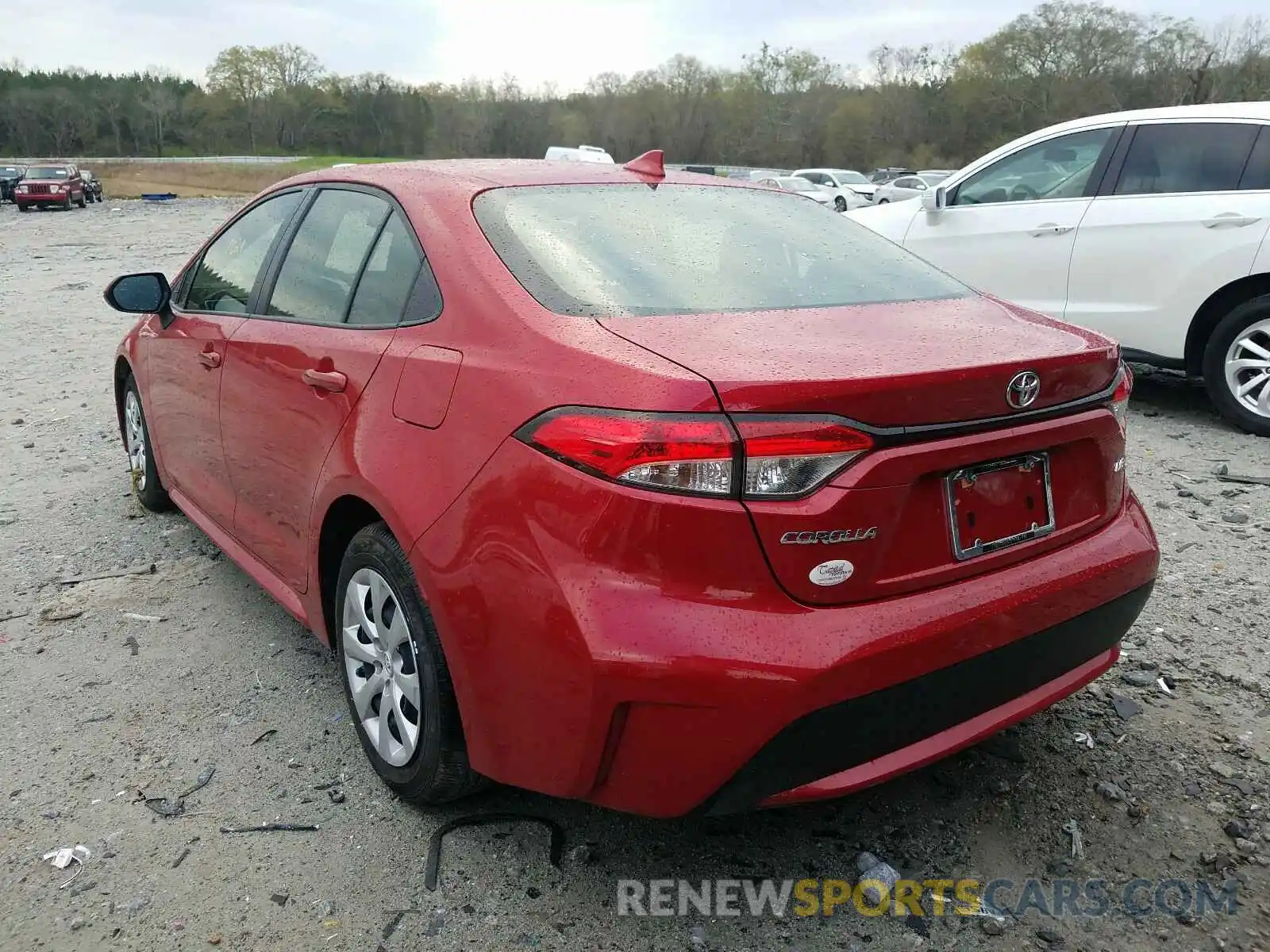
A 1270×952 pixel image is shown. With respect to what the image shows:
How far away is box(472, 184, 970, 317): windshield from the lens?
2.34 meters

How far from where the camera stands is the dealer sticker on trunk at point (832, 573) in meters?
1.90

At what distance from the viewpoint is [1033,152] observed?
661 cm

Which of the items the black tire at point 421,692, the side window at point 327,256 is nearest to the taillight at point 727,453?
the black tire at point 421,692

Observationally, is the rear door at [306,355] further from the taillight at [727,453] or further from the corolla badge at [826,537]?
the corolla badge at [826,537]

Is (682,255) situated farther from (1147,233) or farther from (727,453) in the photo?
(1147,233)

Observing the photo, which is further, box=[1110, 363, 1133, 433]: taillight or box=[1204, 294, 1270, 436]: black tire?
box=[1204, 294, 1270, 436]: black tire

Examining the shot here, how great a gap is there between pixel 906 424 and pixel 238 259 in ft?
8.83

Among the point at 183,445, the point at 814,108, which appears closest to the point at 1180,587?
the point at 183,445

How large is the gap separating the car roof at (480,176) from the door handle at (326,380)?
552mm

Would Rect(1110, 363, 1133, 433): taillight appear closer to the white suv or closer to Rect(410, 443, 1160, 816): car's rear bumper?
Rect(410, 443, 1160, 816): car's rear bumper

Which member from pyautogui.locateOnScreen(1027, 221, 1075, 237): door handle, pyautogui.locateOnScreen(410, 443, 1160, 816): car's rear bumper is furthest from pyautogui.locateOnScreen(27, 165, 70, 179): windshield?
pyautogui.locateOnScreen(410, 443, 1160, 816): car's rear bumper

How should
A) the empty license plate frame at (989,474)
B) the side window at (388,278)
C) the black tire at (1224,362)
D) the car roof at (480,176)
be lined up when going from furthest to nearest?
the black tire at (1224,362), the car roof at (480,176), the side window at (388,278), the empty license plate frame at (989,474)

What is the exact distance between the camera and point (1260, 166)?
18.4ft

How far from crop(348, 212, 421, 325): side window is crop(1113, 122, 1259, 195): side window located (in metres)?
5.08
